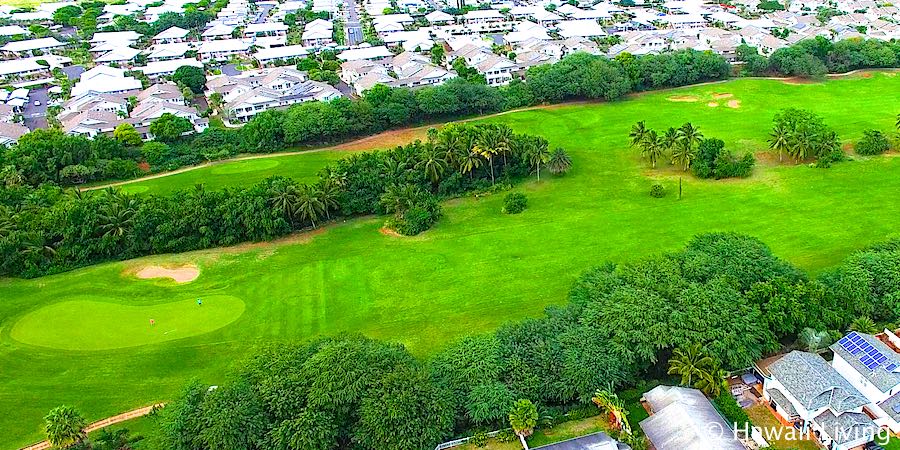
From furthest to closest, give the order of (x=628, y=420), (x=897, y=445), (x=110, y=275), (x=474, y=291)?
(x=110, y=275)
(x=474, y=291)
(x=628, y=420)
(x=897, y=445)

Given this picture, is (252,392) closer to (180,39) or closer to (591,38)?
(591,38)

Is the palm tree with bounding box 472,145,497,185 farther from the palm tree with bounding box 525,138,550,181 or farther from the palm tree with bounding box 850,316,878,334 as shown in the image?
the palm tree with bounding box 850,316,878,334

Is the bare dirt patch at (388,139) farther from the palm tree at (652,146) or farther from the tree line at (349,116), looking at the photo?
the palm tree at (652,146)

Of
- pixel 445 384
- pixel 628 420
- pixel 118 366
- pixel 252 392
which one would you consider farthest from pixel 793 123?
pixel 118 366

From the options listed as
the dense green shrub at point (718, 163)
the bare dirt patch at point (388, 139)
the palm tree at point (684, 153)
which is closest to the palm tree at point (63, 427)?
the bare dirt patch at point (388, 139)

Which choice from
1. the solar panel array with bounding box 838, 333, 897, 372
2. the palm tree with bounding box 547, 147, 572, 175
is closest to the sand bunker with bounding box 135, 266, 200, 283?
the palm tree with bounding box 547, 147, 572, 175

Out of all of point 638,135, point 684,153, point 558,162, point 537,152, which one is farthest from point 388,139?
point 684,153

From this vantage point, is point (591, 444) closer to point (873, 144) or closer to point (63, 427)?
Answer: point (63, 427)
